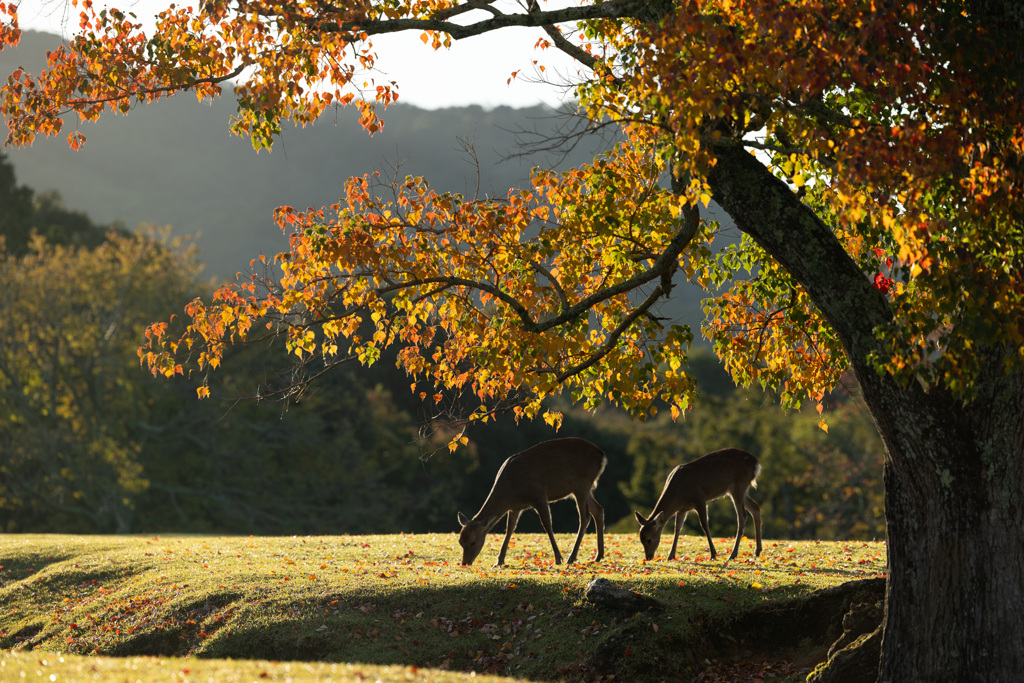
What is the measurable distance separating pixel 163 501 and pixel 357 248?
36.9 m

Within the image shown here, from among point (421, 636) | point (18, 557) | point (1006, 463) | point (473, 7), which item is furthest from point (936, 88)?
point (18, 557)

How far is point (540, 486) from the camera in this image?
15.5 m

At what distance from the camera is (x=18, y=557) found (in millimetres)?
19953

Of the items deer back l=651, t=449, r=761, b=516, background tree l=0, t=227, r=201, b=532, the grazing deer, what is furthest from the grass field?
background tree l=0, t=227, r=201, b=532

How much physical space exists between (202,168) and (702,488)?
167226 mm

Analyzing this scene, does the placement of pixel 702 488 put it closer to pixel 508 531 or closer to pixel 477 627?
pixel 508 531

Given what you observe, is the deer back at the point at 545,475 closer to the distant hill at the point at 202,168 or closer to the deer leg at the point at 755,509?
the deer leg at the point at 755,509

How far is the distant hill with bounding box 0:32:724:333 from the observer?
135750 millimetres

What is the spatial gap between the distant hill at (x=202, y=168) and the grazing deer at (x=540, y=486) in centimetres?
9934

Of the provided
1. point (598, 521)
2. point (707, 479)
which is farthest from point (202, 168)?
point (707, 479)

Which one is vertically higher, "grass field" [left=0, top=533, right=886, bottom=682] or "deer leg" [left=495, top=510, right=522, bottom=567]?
"deer leg" [left=495, top=510, right=522, bottom=567]

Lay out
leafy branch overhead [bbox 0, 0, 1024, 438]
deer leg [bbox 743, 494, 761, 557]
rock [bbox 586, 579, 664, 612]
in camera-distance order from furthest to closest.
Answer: deer leg [bbox 743, 494, 761, 557]
rock [bbox 586, 579, 664, 612]
leafy branch overhead [bbox 0, 0, 1024, 438]

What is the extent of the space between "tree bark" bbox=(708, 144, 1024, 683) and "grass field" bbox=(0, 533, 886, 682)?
7.92 ft

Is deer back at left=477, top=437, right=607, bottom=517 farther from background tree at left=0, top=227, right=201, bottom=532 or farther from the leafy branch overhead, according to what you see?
background tree at left=0, top=227, right=201, bottom=532
